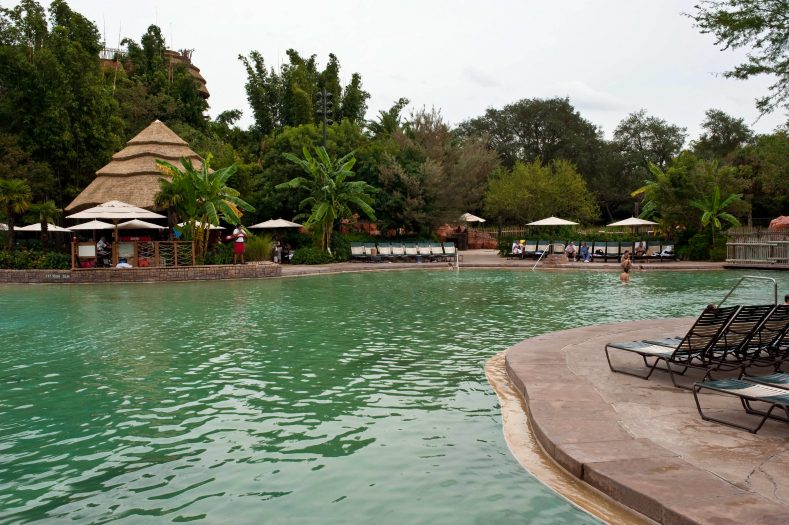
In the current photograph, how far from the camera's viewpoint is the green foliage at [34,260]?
85.1 ft

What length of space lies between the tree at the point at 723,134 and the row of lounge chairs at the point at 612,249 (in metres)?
44.3

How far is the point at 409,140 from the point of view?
42.4 m

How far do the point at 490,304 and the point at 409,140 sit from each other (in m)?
27.4

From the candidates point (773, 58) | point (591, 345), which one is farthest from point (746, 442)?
point (773, 58)

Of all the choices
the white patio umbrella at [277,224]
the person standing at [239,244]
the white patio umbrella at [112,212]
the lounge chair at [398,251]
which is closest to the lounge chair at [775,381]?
the person standing at [239,244]

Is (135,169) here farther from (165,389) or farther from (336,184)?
(165,389)

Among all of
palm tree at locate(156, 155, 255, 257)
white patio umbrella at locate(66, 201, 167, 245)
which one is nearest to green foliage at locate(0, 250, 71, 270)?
white patio umbrella at locate(66, 201, 167, 245)

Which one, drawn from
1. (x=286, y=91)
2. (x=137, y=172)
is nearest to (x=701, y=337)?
(x=137, y=172)

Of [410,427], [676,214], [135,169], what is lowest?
[410,427]

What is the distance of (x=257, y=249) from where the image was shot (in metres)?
30.5

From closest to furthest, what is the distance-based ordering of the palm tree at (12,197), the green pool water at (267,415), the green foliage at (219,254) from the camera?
the green pool water at (267,415) → the palm tree at (12,197) → the green foliage at (219,254)

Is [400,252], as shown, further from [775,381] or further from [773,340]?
[775,381]

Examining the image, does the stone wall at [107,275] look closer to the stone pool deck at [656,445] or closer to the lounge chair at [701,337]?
the stone pool deck at [656,445]

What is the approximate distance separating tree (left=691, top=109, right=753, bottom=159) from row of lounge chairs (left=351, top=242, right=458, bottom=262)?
48.7 m
